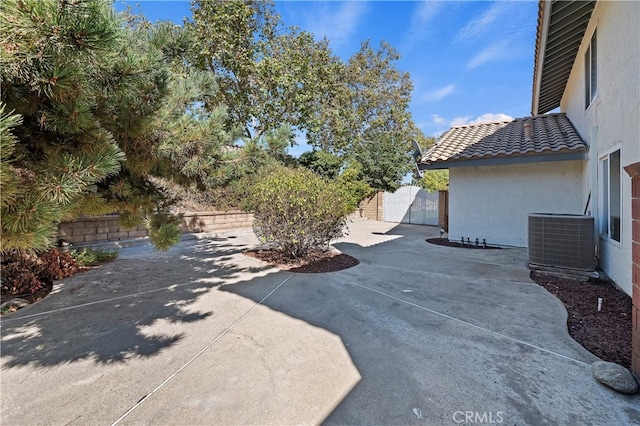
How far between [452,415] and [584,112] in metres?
8.82

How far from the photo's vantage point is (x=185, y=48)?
340 centimetres

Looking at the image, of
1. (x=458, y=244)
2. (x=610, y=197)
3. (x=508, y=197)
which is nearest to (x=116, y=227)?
(x=458, y=244)

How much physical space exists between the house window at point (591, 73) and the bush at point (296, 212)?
6.09 m

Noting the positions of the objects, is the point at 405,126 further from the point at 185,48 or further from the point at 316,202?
the point at 185,48

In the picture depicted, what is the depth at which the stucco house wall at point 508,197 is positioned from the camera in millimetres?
8156

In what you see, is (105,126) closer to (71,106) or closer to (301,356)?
(71,106)

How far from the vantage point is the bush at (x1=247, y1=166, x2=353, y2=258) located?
21.4 ft

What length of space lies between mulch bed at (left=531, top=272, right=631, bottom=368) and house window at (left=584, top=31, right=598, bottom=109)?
13.7ft

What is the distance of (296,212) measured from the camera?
657cm

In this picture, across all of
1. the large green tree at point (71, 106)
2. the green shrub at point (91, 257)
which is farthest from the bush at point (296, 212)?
the green shrub at point (91, 257)

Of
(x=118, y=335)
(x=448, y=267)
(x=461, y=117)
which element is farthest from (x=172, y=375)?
(x=461, y=117)

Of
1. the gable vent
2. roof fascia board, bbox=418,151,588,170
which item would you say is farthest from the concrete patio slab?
roof fascia board, bbox=418,151,588,170

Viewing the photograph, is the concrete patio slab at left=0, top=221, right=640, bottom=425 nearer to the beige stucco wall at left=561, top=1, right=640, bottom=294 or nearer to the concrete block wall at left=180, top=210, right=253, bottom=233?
the beige stucco wall at left=561, top=1, right=640, bottom=294

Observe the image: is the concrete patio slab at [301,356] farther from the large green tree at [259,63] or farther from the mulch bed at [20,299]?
the large green tree at [259,63]
